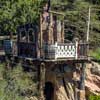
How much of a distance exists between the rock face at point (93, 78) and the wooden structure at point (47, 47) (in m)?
0.76

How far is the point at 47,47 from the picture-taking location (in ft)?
81.0

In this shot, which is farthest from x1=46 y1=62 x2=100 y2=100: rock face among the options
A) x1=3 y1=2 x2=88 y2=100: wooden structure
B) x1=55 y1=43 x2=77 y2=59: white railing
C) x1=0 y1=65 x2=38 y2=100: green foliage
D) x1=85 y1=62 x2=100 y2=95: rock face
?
x1=55 y1=43 x2=77 y2=59: white railing

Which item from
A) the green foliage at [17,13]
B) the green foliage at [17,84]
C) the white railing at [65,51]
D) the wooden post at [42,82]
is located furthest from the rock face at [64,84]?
the green foliage at [17,13]

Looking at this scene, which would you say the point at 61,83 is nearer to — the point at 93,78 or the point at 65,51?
the point at 93,78

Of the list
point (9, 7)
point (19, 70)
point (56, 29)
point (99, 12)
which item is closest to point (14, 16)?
point (9, 7)

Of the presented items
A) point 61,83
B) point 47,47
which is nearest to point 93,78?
point 61,83

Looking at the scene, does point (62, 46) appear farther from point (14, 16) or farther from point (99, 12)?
point (99, 12)

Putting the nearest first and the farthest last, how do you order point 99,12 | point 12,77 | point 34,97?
point 12,77 < point 34,97 < point 99,12

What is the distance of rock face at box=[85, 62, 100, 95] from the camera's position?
1125 inches

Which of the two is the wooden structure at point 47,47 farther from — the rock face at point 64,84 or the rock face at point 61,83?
the rock face at point 61,83

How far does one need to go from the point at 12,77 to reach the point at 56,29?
14.5 ft

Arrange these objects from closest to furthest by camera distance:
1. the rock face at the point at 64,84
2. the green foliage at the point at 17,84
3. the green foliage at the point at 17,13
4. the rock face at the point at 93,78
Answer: the green foliage at the point at 17,84 < the rock face at the point at 64,84 < the rock face at the point at 93,78 < the green foliage at the point at 17,13

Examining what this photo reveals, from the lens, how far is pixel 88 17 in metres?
29.2

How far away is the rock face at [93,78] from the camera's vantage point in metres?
28.6
